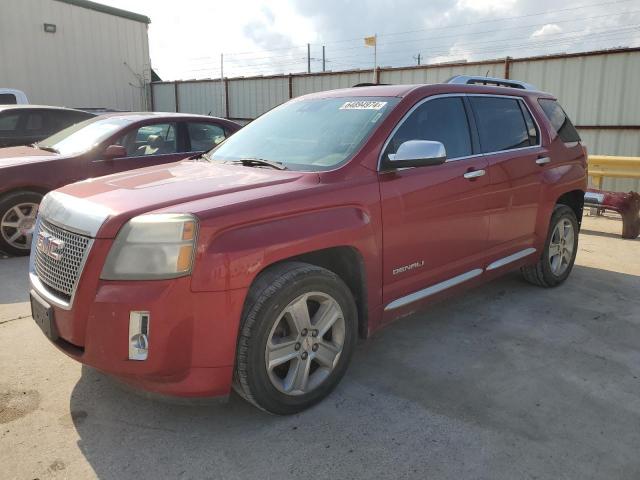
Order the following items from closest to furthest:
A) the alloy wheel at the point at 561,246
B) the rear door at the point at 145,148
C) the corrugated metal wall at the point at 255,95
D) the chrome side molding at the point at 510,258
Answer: the chrome side molding at the point at 510,258
the alloy wheel at the point at 561,246
the rear door at the point at 145,148
the corrugated metal wall at the point at 255,95

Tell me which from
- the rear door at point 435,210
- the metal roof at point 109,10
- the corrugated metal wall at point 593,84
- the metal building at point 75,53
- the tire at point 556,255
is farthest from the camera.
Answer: the metal roof at point 109,10

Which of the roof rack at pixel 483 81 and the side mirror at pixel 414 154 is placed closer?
the side mirror at pixel 414 154

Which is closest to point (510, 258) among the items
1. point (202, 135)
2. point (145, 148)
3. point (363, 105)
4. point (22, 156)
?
point (363, 105)

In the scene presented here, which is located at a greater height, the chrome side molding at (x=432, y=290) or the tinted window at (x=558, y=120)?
the tinted window at (x=558, y=120)

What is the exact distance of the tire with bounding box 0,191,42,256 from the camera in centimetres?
591

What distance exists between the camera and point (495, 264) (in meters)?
4.20

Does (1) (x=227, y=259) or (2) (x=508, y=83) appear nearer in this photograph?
(1) (x=227, y=259)

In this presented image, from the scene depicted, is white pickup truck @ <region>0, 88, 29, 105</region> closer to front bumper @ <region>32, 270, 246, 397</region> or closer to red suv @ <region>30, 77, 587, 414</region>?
red suv @ <region>30, 77, 587, 414</region>

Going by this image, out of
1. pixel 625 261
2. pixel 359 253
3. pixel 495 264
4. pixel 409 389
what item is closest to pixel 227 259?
pixel 359 253

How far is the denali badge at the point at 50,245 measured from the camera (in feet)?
8.77

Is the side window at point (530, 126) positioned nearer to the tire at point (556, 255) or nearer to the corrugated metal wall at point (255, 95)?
the tire at point (556, 255)

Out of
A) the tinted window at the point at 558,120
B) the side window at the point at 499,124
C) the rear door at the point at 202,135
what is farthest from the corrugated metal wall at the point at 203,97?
the side window at the point at 499,124

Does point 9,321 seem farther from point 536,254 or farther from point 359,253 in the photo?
point 536,254

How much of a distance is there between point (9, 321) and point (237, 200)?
8.76ft
